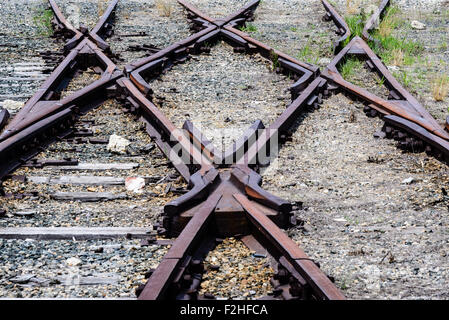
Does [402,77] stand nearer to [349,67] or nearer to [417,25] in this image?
[349,67]

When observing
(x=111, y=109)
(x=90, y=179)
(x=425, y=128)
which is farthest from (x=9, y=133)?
(x=425, y=128)

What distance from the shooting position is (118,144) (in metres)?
5.50

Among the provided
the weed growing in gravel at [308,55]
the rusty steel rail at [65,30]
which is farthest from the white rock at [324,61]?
the rusty steel rail at [65,30]

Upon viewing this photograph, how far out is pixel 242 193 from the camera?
4.34 meters

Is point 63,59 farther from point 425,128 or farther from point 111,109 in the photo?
point 425,128

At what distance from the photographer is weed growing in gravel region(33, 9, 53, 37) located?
9141 mm

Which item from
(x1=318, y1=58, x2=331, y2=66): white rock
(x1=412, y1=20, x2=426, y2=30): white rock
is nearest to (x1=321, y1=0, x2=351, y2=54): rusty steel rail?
(x1=318, y1=58, x2=331, y2=66): white rock

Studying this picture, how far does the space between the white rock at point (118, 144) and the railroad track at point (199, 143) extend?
182 millimetres

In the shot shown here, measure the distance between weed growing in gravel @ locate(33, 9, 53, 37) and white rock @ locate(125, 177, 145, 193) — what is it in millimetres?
4766

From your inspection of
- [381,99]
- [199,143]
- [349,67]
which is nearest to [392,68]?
[349,67]

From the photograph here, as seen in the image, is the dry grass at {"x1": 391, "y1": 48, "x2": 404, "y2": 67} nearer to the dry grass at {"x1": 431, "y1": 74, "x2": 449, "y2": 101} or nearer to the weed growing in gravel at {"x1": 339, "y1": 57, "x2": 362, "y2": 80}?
the weed growing in gravel at {"x1": 339, "y1": 57, "x2": 362, "y2": 80}

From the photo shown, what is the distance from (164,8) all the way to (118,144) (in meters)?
5.22

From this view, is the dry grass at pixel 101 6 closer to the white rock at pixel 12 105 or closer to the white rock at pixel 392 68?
the white rock at pixel 12 105

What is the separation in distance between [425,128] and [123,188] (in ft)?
8.35
